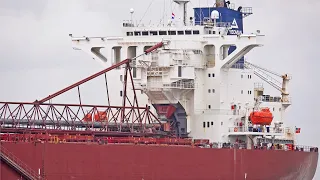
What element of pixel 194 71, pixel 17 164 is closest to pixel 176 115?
pixel 194 71

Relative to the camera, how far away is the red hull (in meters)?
59.3

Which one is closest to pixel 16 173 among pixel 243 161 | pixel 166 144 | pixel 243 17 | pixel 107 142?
pixel 107 142

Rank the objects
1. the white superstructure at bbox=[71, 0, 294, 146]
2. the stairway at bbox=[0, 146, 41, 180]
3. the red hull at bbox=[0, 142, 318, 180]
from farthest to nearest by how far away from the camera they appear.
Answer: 1. the white superstructure at bbox=[71, 0, 294, 146]
2. the red hull at bbox=[0, 142, 318, 180]
3. the stairway at bbox=[0, 146, 41, 180]

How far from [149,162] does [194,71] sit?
751 centimetres

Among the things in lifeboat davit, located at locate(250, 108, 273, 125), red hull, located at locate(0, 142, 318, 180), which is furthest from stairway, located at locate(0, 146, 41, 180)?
lifeboat davit, located at locate(250, 108, 273, 125)

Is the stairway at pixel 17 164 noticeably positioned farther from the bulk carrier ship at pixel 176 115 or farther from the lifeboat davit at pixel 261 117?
the lifeboat davit at pixel 261 117

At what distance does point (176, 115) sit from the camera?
2746 inches

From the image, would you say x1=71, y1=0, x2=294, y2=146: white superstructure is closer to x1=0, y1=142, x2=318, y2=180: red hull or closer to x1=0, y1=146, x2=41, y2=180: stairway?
x1=0, y1=142, x2=318, y2=180: red hull

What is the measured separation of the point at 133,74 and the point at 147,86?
1.22 metres

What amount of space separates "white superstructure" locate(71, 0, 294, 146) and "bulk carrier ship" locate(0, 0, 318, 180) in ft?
0.19

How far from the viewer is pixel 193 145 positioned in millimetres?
67938

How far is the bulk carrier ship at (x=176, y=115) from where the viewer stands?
6312cm

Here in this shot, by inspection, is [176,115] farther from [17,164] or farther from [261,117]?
[17,164]

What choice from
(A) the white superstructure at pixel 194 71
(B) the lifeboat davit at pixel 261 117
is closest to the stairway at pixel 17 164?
(A) the white superstructure at pixel 194 71
